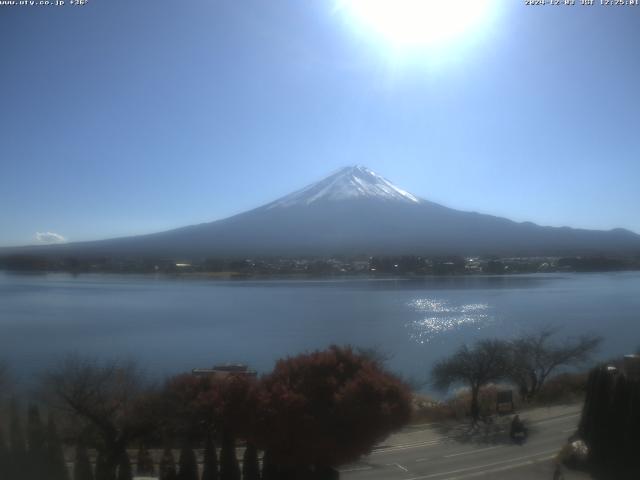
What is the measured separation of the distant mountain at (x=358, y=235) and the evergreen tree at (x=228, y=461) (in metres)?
13.0

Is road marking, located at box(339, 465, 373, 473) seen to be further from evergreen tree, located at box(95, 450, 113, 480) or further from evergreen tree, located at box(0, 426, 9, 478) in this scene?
evergreen tree, located at box(0, 426, 9, 478)

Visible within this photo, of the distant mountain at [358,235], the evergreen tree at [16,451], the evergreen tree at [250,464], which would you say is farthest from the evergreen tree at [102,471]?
the distant mountain at [358,235]

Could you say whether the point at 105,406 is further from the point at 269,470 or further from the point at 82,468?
the point at 269,470

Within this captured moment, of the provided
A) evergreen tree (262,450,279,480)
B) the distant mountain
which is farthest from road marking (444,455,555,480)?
the distant mountain

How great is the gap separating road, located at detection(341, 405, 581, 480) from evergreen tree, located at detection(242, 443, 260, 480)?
75 cm

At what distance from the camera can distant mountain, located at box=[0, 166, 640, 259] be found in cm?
2216

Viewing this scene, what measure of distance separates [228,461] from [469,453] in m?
→ 2.16

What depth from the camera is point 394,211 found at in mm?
32625

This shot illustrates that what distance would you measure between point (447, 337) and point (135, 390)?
7083 millimetres

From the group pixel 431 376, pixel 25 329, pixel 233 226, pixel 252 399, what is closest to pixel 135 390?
pixel 252 399

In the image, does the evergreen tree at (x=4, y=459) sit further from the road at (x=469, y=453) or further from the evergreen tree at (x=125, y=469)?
the road at (x=469, y=453)

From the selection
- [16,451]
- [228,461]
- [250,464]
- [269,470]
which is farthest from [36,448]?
[269,470]

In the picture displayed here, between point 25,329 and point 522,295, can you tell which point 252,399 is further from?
point 522,295

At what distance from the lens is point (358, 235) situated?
2719cm
